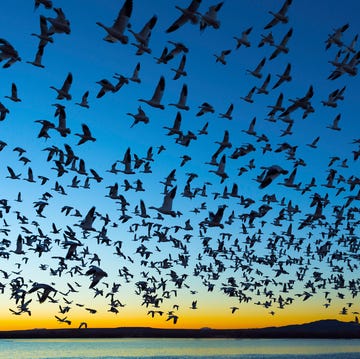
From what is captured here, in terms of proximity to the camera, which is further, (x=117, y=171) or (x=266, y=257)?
(x=266, y=257)

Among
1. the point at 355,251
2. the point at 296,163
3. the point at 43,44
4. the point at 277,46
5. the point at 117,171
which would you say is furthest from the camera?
the point at 355,251

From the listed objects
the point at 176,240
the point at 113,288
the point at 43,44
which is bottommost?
the point at 113,288

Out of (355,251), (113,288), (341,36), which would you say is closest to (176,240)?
(113,288)

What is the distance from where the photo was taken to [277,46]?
112 feet

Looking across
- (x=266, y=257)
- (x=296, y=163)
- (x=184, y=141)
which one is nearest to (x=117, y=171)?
(x=184, y=141)

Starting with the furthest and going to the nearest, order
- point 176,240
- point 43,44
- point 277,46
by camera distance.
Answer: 1. point 176,240
2. point 277,46
3. point 43,44

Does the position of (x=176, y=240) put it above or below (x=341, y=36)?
below

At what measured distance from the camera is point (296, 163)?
45.8m

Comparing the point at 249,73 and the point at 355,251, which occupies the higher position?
the point at 249,73

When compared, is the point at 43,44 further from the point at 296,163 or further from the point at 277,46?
the point at 296,163

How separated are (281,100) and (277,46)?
5.47m

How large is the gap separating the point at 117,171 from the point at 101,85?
1087 centimetres

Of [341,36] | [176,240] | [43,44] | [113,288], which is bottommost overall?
[113,288]

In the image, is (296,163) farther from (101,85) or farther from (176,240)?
(101,85)
